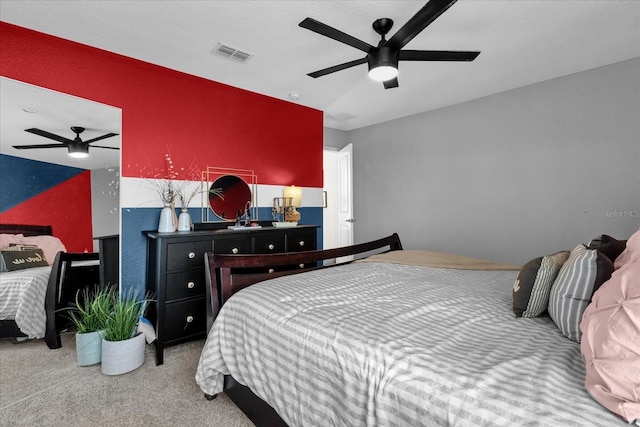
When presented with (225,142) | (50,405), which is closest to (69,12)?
(225,142)

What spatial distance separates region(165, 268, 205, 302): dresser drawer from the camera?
2.46m

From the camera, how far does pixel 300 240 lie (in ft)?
11.1

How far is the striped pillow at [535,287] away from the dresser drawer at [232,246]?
7.02ft

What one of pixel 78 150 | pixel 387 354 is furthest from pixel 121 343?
pixel 387 354

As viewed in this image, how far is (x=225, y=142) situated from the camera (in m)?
3.36

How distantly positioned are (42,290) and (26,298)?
0.33 feet

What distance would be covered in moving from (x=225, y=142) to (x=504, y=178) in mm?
3232

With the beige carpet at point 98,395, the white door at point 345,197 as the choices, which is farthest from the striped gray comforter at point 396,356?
the white door at point 345,197

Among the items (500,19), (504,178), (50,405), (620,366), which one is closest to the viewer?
(620,366)

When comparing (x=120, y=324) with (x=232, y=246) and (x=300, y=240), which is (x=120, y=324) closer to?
(x=232, y=246)

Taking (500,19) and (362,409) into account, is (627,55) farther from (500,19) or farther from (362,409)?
(362,409)

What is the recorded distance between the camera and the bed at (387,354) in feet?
2.55

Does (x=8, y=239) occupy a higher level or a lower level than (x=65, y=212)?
lower

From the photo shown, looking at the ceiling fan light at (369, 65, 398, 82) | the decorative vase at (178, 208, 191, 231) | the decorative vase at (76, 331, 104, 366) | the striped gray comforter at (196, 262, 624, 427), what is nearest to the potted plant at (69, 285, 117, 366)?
the decorative vase at (76, 331, 104, 366)
